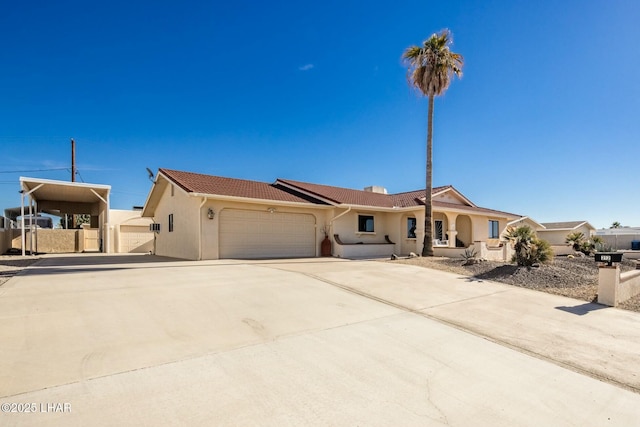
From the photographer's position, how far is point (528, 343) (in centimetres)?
528

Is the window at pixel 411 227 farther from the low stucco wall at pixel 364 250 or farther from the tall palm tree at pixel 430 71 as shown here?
the tall palm tree at pixel 430 71

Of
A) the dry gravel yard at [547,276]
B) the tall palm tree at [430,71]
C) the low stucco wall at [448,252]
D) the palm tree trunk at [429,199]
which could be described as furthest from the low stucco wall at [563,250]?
the tall palm tree at [430,71]

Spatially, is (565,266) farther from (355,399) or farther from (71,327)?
(71,327)

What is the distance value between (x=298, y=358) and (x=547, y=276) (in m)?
10.6

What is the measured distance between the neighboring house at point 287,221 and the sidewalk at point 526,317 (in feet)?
19.4

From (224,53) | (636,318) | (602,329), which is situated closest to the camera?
(602,329)

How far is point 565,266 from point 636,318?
6.33 m

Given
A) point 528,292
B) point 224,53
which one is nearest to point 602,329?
point 528,292

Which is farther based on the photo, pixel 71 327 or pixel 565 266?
pixel 565 266

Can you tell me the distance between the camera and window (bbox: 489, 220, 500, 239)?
23391 mm

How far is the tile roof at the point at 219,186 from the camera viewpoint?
551 inches

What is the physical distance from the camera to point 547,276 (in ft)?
35.7

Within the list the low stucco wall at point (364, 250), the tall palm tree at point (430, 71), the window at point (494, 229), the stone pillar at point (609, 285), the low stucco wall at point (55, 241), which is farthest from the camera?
the window at point (494, 229)

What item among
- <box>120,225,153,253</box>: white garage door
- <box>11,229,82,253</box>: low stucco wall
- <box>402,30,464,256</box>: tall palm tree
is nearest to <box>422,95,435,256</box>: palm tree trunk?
<box>402,30,464,256</box>: tall palm tree
